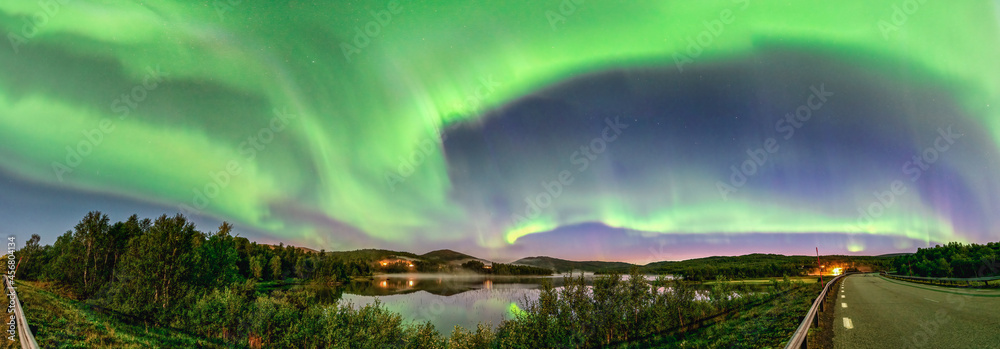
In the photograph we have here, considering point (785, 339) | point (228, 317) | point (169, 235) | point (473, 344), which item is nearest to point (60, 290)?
point (169, 235)

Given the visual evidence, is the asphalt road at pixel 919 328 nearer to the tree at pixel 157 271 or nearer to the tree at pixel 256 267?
the tree at pixel 157 271

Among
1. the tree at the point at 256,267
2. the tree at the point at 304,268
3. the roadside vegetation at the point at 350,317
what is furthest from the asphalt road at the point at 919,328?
the tree at the point at 304,268

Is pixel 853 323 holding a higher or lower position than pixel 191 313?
higher

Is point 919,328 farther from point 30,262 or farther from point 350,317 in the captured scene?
point 30,262

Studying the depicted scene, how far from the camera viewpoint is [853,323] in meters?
14.5

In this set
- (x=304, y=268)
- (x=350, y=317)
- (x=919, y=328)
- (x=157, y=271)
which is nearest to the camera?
(x=919, y=328)

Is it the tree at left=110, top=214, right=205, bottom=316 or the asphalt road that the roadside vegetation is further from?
the asphalt road

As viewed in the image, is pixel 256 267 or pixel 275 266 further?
pixel 275 266

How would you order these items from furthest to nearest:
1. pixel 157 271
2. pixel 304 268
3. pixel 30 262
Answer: pixel 304 268, pixel 30 262, pixel 157 271

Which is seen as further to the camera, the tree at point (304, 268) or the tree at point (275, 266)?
the tree at point (304, 268)

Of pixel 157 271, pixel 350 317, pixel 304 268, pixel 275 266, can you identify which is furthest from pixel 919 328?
pixel 304 268

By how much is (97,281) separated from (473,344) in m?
84.6

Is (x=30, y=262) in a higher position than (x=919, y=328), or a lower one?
lower

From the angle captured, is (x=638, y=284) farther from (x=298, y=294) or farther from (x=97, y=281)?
(x=97, y=281)
